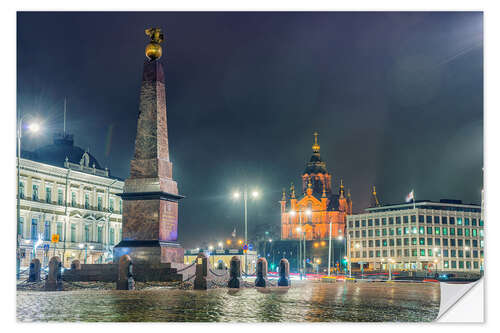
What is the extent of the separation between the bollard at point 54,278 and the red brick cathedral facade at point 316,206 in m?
106

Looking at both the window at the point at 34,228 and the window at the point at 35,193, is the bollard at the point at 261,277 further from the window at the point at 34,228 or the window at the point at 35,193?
the window at the point at 35,193

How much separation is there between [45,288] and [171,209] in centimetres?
555

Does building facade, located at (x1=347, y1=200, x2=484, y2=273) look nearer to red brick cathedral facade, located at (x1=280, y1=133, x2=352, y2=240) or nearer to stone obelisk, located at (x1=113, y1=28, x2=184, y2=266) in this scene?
red brick cathedral facade, located at (x1=280, y1=133, x2=352, y2=240)

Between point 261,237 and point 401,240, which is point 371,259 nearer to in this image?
point 401,240

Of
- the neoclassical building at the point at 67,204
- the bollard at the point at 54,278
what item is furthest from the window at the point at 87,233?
the bollard at the point at 54,278

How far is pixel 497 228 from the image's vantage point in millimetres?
14148

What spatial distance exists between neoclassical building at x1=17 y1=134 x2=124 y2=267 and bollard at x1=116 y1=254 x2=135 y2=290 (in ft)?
92.7

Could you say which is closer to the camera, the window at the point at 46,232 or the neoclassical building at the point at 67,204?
the neoclassical building at the point at 67,204

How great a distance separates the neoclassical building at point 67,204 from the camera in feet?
169

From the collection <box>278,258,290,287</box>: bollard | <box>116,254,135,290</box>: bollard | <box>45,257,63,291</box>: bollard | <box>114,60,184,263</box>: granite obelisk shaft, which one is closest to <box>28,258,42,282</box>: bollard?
<box>45,257,63,291</box>: bollard

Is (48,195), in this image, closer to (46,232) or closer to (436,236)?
(46,232)

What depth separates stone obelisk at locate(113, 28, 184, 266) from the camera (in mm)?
22844

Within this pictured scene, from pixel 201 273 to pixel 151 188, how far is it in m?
3.85
